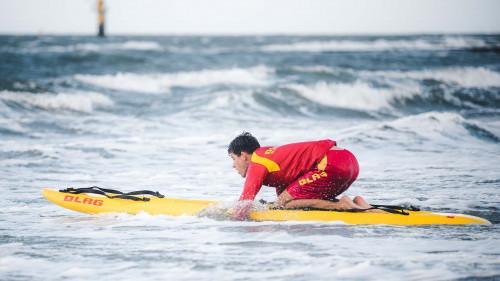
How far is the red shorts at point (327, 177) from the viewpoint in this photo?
559cm

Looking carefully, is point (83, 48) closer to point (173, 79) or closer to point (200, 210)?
point (173, 79)

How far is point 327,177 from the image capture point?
561 cm

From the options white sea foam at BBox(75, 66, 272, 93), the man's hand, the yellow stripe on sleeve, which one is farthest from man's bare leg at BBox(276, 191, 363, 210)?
white sea foam at BBox(75, 66, 272, 93)

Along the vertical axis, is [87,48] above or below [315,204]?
above

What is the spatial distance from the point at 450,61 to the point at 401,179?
26990 mm

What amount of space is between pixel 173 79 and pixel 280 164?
64.5 ft

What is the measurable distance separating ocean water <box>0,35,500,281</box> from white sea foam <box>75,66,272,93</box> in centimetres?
8

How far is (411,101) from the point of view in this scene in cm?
2094

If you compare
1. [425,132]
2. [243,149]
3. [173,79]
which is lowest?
[243,149]

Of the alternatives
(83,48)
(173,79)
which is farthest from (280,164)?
(83,48)

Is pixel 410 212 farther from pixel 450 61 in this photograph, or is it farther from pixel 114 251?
pixel 450 61

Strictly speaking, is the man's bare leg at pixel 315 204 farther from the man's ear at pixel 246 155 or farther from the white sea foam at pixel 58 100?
the white sea foam at pixel 58 100

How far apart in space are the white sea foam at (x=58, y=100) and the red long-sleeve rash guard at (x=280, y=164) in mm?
12340

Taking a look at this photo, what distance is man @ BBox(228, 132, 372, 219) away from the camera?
17.6 feet
